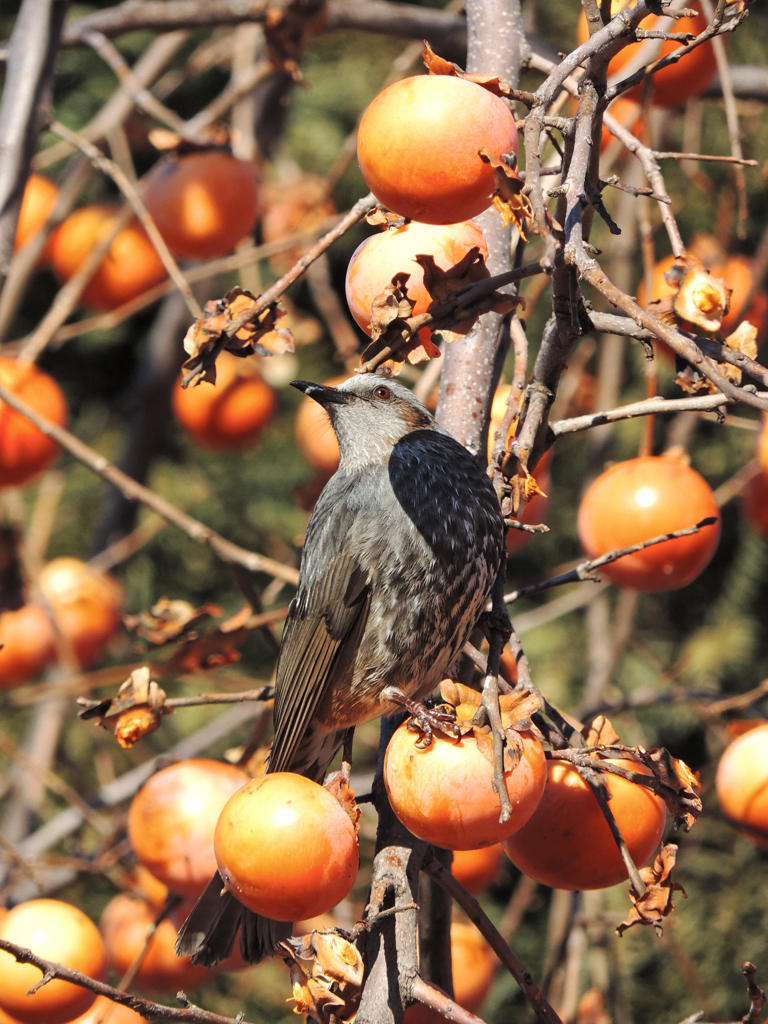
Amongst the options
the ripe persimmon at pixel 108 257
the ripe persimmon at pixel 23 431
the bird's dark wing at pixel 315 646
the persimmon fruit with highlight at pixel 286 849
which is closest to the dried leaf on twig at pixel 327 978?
the persimmon fruit with highlight at pixel 286 849

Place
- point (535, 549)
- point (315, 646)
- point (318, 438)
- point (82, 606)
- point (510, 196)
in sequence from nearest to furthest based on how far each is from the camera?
point (510, 196) → point (315, 646) → point (318, 438) → point (82, 606) → point (535, 549)

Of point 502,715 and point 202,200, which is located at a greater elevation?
point 202,200

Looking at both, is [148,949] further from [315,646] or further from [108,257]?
[108,257]

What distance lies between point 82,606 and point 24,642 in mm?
219

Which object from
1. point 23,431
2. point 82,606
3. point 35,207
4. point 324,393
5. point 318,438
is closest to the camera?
point 324,393

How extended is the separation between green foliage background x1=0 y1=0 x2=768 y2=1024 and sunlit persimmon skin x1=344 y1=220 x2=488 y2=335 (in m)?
1.33

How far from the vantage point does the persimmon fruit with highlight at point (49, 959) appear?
1526mm

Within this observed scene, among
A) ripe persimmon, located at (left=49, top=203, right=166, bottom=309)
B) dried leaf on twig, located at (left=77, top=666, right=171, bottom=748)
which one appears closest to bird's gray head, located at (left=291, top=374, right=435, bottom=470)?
dried leaf on twig, located at (left=77, top=666, right=171, bottom=748)

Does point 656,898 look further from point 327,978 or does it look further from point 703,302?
point 703,302

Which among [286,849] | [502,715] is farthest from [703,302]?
[286,849]

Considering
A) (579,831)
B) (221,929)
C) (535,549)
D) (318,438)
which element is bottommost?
A: (535,549)

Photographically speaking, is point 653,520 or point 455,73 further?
point 653,520

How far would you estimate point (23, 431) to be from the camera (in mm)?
2131

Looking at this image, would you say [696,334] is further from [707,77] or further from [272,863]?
[707,77]
